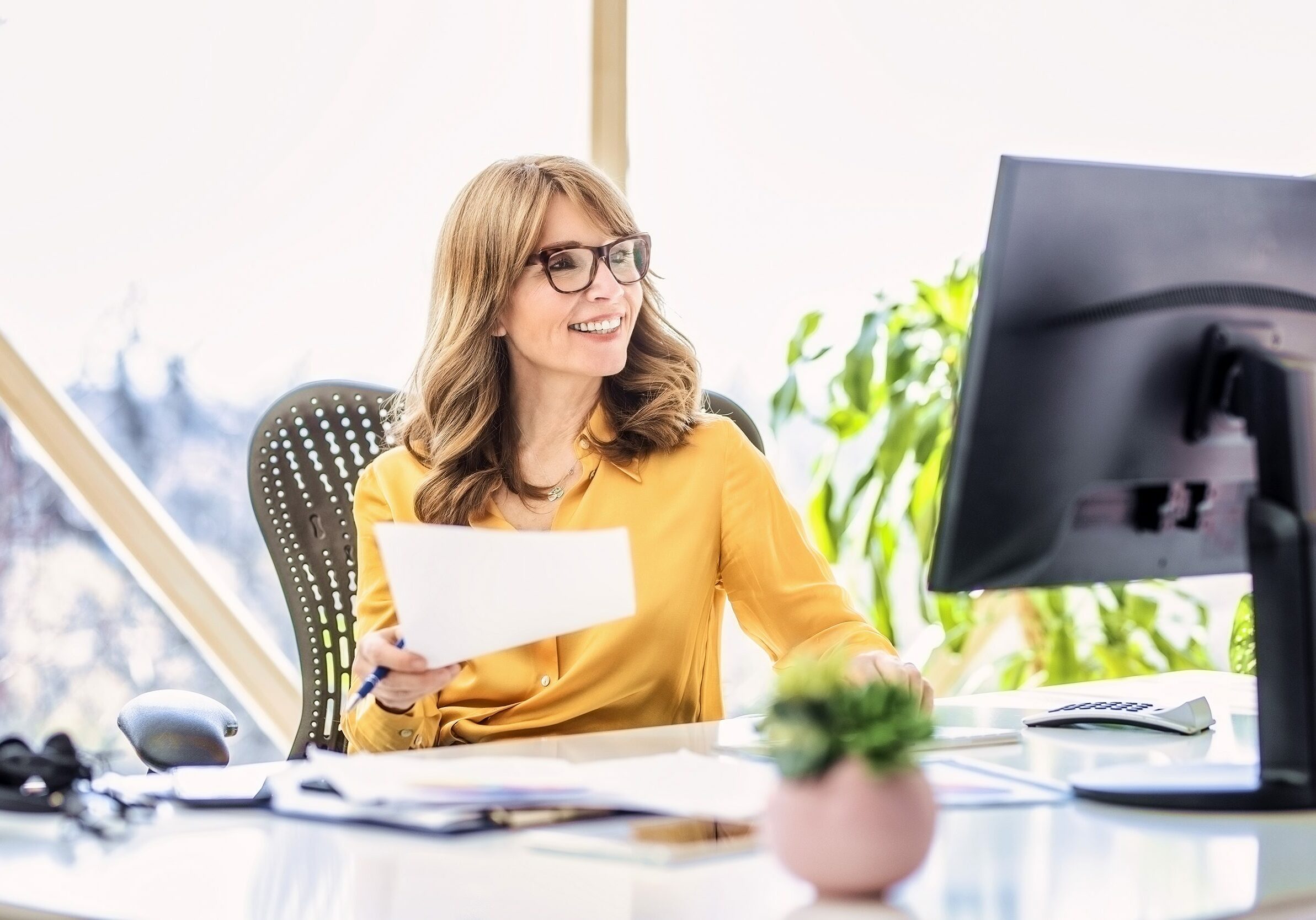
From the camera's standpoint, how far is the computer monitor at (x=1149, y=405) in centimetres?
102

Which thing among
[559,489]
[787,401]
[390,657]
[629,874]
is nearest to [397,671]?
[390,657]

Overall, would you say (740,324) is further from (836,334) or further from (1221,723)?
(1221,723)

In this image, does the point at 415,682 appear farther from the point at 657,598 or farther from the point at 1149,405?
the point at 1149,405

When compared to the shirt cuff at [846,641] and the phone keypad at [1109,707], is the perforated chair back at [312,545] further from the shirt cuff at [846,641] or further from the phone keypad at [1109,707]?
the phone keypad at [1109,707]

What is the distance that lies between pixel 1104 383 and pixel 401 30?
238 cm

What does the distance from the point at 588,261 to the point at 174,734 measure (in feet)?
2.61

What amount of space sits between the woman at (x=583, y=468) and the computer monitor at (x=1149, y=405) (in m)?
0.56

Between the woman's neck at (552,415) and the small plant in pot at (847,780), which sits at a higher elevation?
the woman's neck at (552,415)

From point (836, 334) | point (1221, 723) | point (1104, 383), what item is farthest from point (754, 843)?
point (836, 334)

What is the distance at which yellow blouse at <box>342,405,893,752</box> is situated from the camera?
165cm

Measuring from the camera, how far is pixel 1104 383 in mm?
1077

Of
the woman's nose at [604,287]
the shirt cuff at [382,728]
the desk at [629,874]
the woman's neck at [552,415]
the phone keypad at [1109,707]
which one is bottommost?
the desk at [629,874]

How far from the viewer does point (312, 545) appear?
1.90 m

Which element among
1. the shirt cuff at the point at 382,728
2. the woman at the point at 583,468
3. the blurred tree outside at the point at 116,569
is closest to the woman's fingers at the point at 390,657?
the shirt cuff at the point at 382,728
